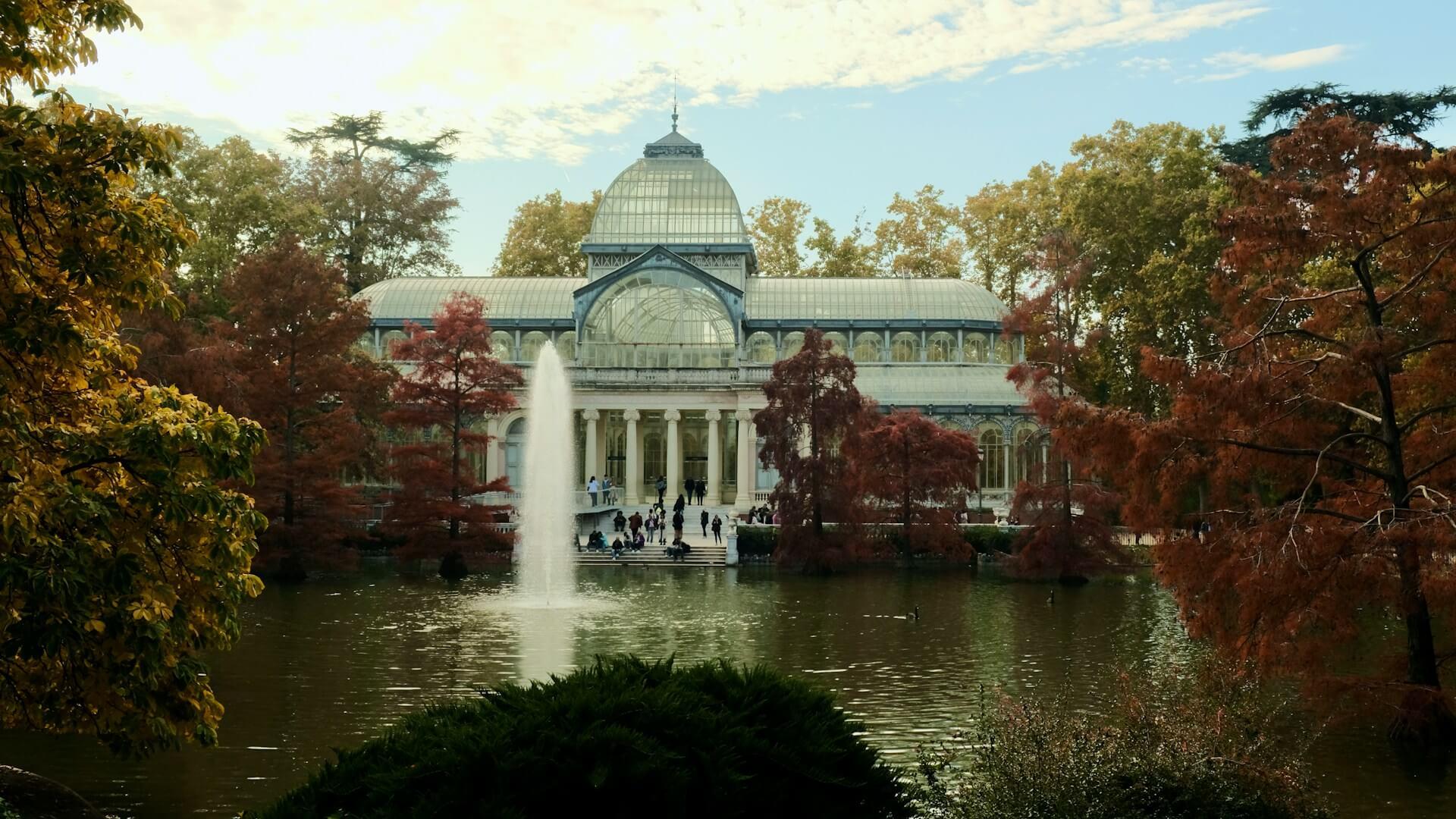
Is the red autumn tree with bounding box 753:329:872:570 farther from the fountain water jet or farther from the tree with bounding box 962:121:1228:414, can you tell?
the tree with bounding box 962:121:1228:414

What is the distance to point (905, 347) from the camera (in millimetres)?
63188

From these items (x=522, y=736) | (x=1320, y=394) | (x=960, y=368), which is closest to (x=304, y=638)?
(x=1320, y=394)

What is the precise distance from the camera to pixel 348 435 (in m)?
37.5

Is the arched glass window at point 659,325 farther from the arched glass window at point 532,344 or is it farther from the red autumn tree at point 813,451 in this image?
the red autumn tree at point 813,451

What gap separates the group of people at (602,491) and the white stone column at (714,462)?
414 centimetres

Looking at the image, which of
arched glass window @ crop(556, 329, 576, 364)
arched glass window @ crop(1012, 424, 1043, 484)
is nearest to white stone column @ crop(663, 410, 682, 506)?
arched glass window @ crop(556, 329, 576, 364)

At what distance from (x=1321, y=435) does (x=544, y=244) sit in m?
65.5

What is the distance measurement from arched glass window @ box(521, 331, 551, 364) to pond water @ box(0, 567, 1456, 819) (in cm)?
2390

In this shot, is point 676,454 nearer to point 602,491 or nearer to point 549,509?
point 602,491

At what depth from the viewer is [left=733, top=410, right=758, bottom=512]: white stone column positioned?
191 feet

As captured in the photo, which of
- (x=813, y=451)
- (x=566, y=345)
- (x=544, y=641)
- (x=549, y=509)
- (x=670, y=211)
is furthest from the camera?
(x=670, y=211)

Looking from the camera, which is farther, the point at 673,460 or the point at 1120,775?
the point at 673,460

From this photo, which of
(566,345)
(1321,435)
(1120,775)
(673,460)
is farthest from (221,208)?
(1120,775)

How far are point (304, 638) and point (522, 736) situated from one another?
65.6 ft
